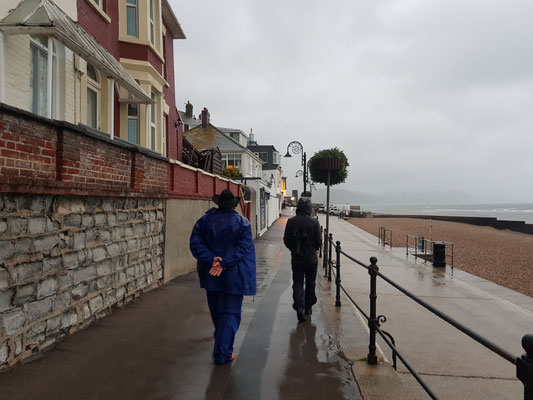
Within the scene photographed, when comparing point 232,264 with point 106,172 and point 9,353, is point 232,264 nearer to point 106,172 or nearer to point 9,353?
Answer: point 9,353

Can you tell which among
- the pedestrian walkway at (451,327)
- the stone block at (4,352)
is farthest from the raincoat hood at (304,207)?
the stone block at (4,352)

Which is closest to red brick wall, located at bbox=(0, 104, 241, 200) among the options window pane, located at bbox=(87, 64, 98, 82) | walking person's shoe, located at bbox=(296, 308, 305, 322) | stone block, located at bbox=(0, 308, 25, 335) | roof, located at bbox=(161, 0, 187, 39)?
stone block, located at bbox=(0, 308, 25, 335)

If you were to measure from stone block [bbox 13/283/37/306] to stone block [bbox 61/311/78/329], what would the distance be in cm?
63

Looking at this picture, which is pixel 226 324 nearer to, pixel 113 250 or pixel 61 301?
pixel 61 301

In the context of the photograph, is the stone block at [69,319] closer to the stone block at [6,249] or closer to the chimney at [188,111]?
the stone block at [6,249]

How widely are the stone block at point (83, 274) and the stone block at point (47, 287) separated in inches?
12.7

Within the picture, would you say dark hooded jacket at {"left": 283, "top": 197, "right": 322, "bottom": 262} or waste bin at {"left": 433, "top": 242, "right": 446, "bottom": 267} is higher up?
dark hooded jacket at {"left": 283, "top": 197, "right": 322, "bottom": 262}

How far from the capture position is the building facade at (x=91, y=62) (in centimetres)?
532

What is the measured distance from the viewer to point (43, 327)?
3.88 metres

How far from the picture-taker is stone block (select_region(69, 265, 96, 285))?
14.6 feet

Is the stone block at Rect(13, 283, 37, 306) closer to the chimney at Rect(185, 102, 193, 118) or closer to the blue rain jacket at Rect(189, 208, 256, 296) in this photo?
the blue rain jacket at Rect(189, 208, 256, 296)

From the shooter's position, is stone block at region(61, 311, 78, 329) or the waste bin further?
the waste bin

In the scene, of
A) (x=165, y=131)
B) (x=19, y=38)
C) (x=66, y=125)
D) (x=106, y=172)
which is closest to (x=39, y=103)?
(x=19, y=38)

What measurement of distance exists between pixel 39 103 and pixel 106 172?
217 cm
